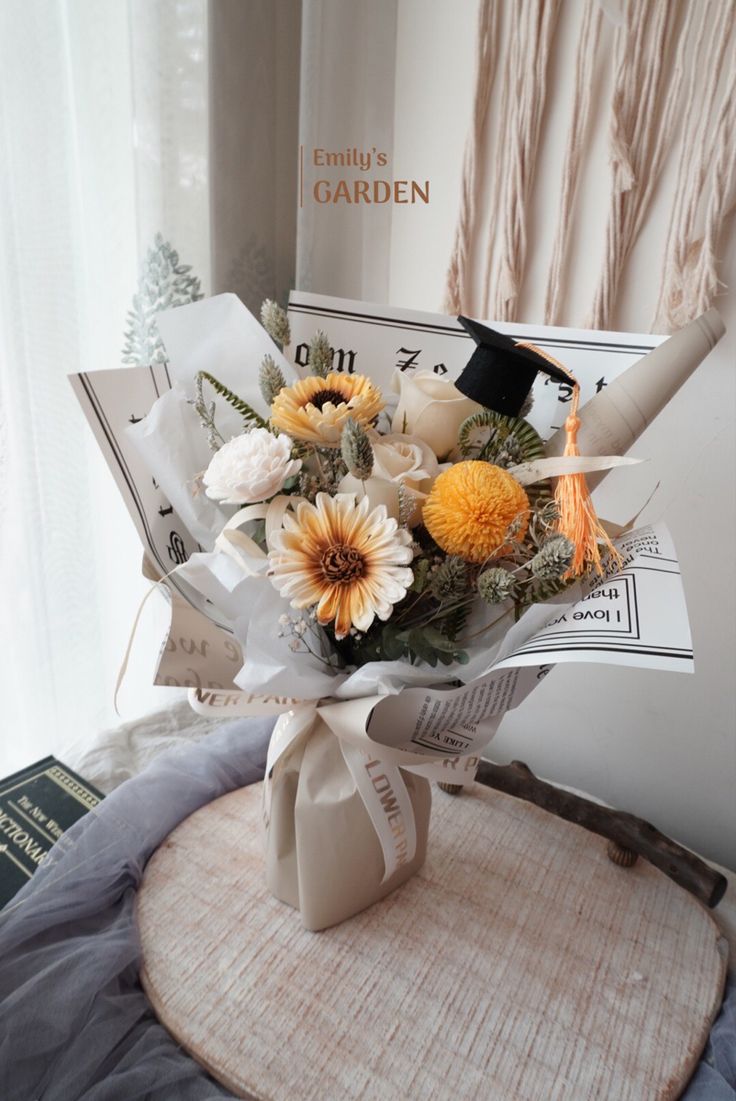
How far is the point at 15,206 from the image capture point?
0.78 m

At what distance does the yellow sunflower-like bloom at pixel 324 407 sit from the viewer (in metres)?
0.48

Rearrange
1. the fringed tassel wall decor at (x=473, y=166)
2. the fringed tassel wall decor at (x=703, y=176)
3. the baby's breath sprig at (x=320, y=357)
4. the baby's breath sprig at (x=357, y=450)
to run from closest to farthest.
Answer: the baby's breath sprig at (x=357, y=450)
the baby's breath sprig at (x=320, y=357)
the fringed tassel wall decor at (x=703, y=176)
the fringed tassel wall decor at (x=473, y=166)

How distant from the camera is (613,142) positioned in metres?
Result: 0.73

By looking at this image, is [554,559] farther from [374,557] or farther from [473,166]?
[473,166]

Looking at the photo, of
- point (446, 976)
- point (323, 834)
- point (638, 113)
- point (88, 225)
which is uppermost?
point (638, 113)

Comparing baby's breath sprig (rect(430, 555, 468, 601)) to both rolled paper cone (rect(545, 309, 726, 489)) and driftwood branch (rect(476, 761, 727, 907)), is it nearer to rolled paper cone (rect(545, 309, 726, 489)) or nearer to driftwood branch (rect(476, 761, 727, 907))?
rolled paper cone (rect(545, 309, 726, 489))

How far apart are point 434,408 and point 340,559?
0.47 ft

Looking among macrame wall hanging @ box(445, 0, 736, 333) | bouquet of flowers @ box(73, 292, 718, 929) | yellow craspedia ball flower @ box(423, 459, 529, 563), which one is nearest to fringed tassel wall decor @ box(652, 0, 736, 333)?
macrame wall hanging @ box(445, 0, 736, 333)

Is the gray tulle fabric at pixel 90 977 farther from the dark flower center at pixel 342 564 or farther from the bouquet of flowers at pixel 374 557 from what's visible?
the dark flower center at pixel 342 564

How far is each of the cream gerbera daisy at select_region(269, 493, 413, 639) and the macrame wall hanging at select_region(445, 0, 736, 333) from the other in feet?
1.57

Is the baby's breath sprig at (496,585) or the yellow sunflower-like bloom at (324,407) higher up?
the yellow sunflower-like bloom at (324,407)

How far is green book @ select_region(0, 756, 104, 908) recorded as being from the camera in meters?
0.69

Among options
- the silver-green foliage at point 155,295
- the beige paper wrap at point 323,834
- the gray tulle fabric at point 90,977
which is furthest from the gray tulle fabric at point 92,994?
the silver-green foliage at point 155,295

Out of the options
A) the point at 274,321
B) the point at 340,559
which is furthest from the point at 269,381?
the point at 340,559
